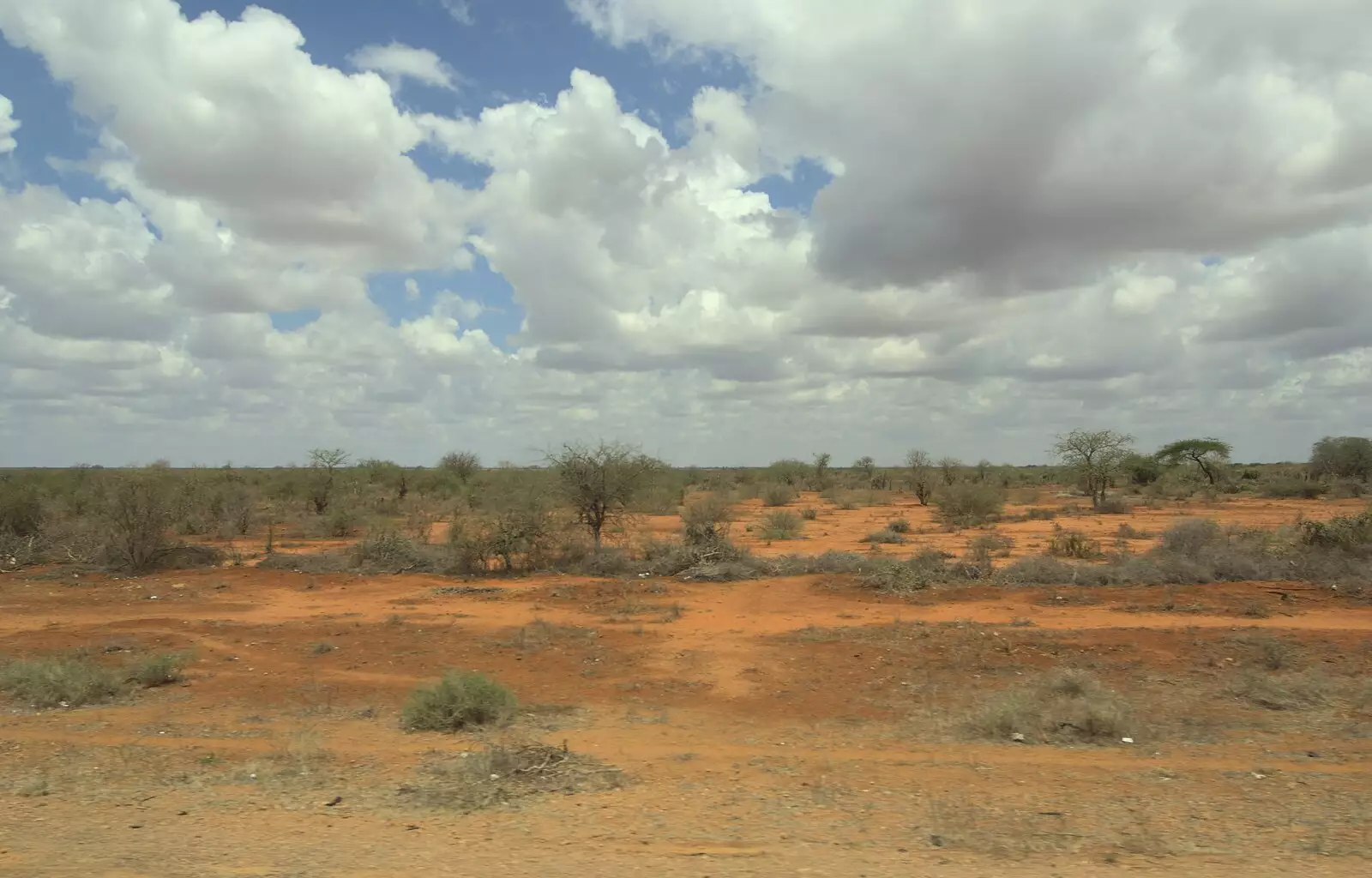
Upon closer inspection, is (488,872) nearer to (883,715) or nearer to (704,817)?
(704,817)

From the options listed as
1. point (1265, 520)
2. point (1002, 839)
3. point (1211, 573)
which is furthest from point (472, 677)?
point (1265, 520)

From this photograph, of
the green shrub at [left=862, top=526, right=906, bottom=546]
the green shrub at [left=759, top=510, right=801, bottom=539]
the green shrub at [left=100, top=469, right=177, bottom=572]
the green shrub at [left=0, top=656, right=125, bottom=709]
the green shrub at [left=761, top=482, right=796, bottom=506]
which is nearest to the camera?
the green shrub at [left=0, top=656, right=125, bottom=709]

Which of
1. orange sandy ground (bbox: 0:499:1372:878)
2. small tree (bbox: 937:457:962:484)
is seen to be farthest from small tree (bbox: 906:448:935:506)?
orange sandy ground (bbox: 0:499:1372:878)

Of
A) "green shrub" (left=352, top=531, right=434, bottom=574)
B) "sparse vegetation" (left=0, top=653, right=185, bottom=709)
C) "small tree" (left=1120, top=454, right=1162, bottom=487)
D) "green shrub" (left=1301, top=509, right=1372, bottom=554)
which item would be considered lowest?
"sparse vegetation" (left=0, top=653, right=185, bottom=709)

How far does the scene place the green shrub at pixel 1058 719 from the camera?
8570 millimetres

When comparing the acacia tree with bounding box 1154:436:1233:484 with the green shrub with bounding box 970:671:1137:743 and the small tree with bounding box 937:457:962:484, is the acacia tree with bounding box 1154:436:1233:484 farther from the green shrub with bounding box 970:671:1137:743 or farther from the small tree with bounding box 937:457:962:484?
the green shrub with bounding box 970:671:1137:743

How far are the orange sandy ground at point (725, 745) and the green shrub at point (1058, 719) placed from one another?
0.27m

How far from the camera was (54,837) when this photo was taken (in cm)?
604

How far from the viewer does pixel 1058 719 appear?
28.7 ft

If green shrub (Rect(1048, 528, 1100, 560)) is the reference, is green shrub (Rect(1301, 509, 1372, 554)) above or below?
above

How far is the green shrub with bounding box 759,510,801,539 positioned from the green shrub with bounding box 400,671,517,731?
20.4m

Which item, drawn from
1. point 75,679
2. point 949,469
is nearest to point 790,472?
point 949,469

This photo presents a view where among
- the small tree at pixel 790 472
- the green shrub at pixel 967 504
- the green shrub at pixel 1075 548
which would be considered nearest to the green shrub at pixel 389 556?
the green shrub at pixel 1075 548

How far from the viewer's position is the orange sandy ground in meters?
5.67
